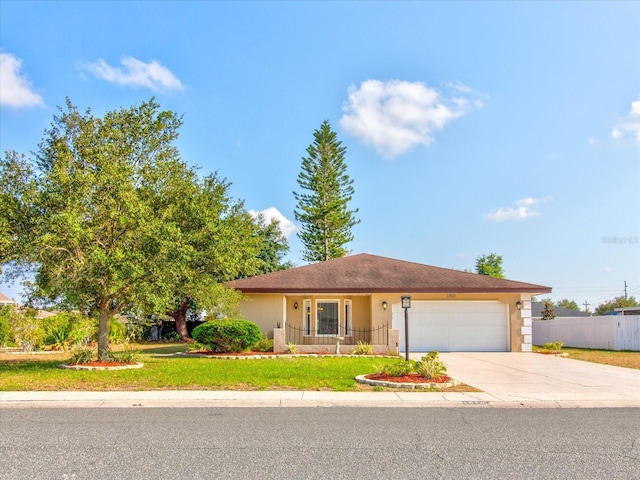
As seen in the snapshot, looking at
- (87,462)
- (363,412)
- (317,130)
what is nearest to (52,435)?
(87,462)

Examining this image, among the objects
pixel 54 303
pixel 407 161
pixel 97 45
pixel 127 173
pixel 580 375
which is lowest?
pixel 580 375

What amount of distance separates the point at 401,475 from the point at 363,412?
355 centimetres

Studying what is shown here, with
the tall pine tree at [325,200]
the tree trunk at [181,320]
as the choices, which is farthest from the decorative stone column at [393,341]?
the tall pine tree at [325,200]

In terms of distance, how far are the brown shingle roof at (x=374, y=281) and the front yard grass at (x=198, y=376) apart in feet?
17.4

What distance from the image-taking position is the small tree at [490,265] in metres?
48.7

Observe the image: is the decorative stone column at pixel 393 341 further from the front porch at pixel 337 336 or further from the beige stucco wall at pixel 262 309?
the beige stucco wall at pixel 262 309

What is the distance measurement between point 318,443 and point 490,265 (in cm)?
4609

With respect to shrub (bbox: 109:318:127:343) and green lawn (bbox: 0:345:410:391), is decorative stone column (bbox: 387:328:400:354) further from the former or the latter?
shrub (bbox: 109:318:127:343)

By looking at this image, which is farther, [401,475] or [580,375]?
[580,375]

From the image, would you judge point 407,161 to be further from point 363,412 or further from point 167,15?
point 363,412

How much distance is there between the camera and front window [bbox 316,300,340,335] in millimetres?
23094

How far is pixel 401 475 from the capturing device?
5.25 m

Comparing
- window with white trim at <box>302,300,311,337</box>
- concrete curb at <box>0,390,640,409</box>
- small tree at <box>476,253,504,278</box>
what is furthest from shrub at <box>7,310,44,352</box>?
→ small tree at <box>476,253,504,278</box>

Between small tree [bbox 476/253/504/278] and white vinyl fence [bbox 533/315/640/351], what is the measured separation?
17.7 meters
